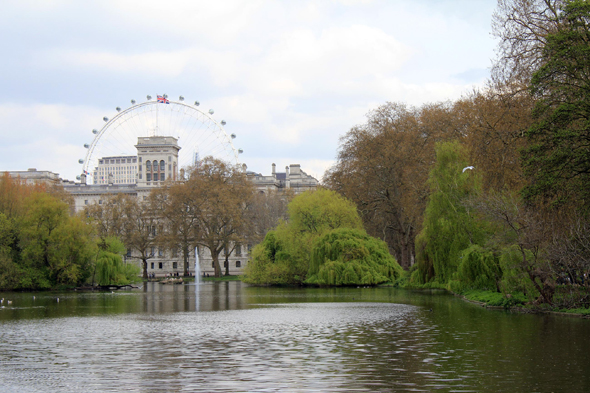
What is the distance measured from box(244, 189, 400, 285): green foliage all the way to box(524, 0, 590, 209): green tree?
3116 centimetres

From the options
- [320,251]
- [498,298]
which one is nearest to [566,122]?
[498,298]

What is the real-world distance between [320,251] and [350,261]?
2750 millimetres

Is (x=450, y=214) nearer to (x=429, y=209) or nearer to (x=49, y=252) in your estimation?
(x=429, y=209)

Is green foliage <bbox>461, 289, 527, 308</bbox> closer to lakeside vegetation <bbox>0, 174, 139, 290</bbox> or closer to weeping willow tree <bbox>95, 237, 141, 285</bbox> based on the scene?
weeping willow tree <bbox>95, 237, 141, 285</bbox>

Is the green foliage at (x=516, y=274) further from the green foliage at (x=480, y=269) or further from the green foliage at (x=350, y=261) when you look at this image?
the green foliage at (x=350, y=261)

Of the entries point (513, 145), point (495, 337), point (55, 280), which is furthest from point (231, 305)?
point (55, 280)

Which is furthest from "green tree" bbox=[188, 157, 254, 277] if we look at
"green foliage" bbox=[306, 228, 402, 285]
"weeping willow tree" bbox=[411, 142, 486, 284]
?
"weeping willow tree" bbox=[411, 142, 486, 284]

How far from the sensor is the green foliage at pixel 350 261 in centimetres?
5531

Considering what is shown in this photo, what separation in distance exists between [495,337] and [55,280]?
2078 inches

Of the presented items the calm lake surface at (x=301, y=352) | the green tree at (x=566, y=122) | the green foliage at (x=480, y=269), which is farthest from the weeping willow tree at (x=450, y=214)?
the green tree at (x=566, y=122)

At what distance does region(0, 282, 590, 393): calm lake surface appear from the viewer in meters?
13.3

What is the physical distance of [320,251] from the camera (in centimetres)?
5700

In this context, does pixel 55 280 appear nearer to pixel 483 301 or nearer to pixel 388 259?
pixel 388 259

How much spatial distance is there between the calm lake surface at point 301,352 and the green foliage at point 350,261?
25.2m
